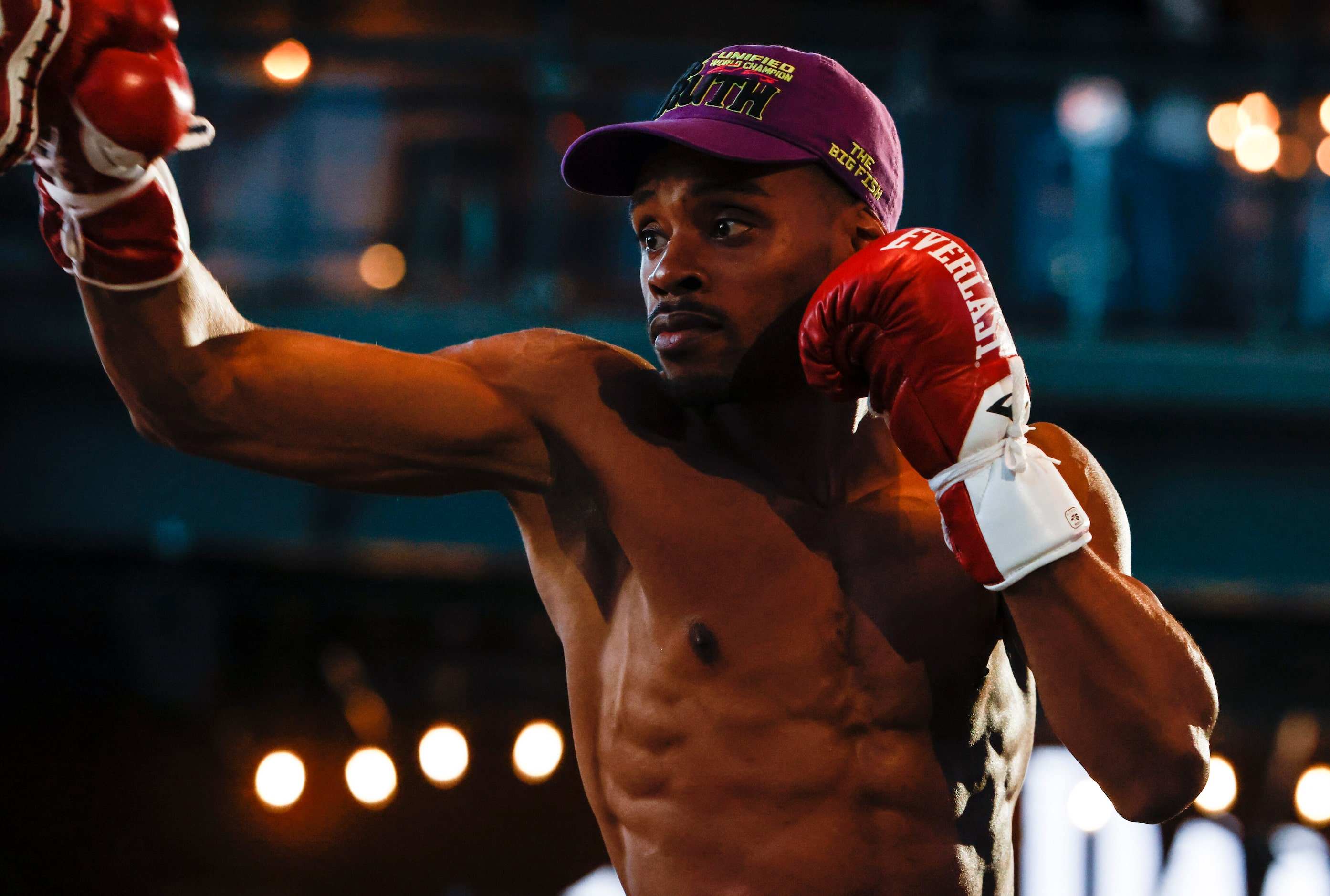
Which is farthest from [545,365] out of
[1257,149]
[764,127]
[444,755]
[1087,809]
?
[444,755]

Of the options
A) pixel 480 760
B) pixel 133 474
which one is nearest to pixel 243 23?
pixel 133 474

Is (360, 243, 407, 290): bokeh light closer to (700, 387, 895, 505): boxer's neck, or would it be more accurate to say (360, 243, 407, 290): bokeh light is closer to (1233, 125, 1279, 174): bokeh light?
(1233, 125, 1279, 174): bokeh light

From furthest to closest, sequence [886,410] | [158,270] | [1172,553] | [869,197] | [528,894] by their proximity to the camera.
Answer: [528,894], [1172,553], [869,197], [886,410], [158,270]

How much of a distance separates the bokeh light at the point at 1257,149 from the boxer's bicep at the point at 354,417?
4518mm

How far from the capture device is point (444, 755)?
7465 mm

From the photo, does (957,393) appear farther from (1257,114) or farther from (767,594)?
(1257,114)

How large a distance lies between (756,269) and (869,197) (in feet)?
0.73

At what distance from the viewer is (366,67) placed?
565cm

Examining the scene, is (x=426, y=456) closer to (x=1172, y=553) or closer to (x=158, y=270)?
(x=158, y=270)

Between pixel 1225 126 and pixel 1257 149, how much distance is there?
0.56 feet

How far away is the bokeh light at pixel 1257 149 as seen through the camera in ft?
16.7

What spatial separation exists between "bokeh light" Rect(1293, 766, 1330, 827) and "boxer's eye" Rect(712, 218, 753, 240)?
21.8 ft

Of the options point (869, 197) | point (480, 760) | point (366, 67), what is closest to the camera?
point (869, 197)

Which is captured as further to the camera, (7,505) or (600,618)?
(7,505)
